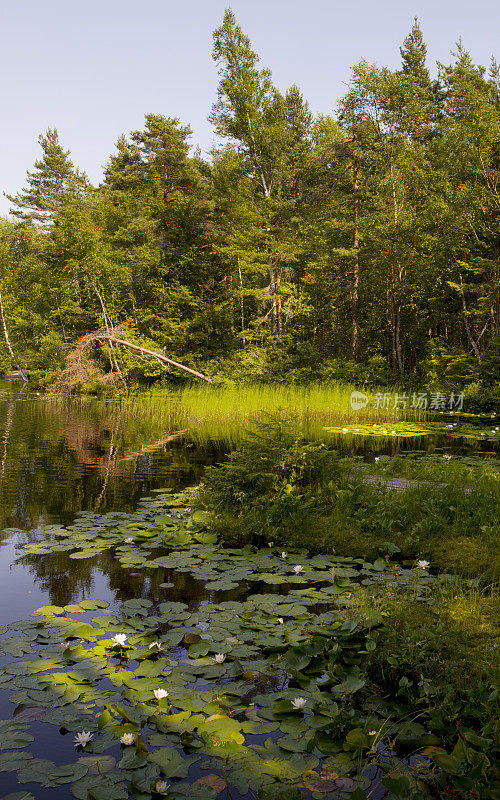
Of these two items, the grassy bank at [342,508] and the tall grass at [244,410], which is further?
the tall grass at [244,410]

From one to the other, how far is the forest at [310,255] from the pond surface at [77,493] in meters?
6.51

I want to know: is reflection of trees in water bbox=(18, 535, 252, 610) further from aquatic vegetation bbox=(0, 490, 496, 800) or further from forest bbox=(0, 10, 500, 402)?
forest bbox=(0, 10, 500, 402)

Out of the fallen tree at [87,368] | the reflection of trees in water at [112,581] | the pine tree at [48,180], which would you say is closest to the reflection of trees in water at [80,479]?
the reflection of trees in water at [112,581]

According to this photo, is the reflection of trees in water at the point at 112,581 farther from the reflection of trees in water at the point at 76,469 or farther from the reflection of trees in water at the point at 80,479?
the reflection of trees in water at the point at 76,469

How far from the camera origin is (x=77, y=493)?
27.4ft

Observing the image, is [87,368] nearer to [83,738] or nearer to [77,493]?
[77,493]

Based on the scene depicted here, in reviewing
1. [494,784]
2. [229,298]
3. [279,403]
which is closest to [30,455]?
[279,403]

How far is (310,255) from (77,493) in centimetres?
2015

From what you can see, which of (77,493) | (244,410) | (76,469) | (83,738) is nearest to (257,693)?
(83,738)

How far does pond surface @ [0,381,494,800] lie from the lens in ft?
15.0

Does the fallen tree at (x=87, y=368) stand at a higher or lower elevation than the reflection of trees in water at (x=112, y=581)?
higher

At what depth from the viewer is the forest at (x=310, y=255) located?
19266 millimetres

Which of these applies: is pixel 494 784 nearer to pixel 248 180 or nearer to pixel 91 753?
pixel 91 753

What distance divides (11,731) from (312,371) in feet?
66.1
